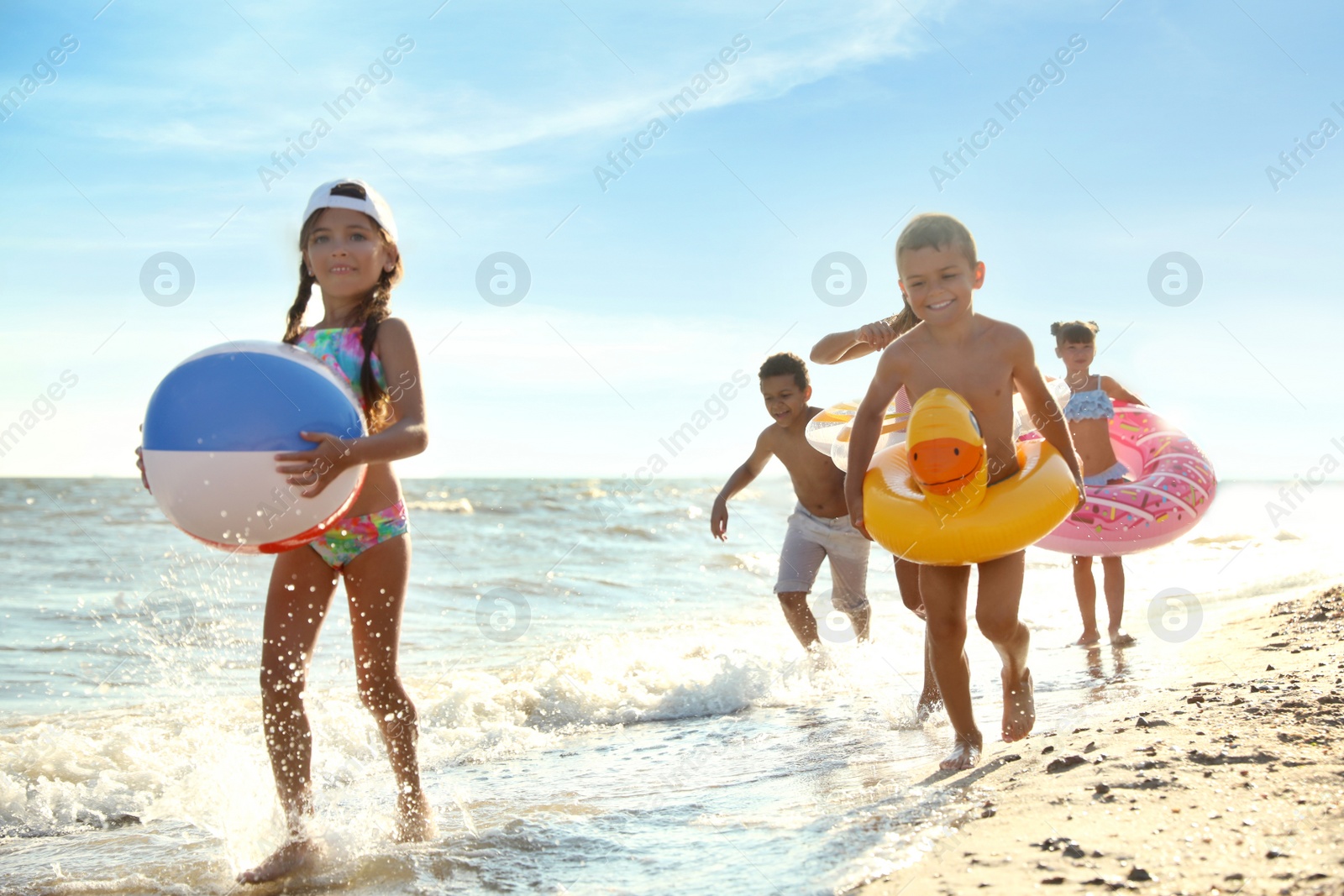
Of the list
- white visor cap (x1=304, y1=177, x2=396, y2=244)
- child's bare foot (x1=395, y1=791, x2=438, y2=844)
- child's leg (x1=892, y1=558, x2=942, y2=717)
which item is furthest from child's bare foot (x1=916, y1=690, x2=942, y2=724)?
white visor cap (x1=304, y1=177, x2=396, y2=244)

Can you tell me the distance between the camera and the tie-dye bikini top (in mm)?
3311

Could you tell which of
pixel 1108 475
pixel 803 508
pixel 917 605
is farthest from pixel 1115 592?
pixel 917 605

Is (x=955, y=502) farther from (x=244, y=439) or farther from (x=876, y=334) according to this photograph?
(x=244, y=439)

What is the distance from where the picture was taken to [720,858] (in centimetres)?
284

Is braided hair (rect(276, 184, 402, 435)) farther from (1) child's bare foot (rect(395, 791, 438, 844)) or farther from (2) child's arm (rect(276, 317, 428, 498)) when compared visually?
(1) child's bare foot (rect(395, 791, 438, 844))

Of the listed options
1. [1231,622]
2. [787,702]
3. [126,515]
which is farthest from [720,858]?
[126,515]

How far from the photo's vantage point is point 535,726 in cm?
573

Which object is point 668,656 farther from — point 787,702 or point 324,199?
point 324,199

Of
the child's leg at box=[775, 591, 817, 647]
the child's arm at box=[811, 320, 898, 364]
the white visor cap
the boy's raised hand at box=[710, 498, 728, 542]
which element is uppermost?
the white visor cap

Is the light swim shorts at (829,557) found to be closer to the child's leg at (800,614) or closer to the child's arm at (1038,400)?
the child's leg at (800,614)

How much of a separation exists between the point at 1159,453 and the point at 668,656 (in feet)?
11.6

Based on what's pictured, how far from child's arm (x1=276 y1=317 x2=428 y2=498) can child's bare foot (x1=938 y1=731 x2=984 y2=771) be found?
81.4 inches

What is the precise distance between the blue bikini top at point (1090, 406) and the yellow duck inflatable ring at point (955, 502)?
11.3 ft

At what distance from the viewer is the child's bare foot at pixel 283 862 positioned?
9.85 ft
